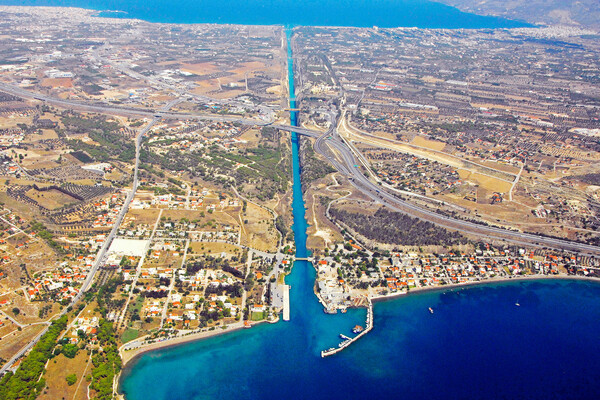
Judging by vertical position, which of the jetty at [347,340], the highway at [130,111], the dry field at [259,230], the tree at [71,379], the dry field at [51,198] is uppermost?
the highway at [130,111]

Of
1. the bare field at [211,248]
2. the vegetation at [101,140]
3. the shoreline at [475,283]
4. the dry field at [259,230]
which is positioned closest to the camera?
the shoreline at [475,283]

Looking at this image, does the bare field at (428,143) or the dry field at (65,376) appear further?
the bare field at (428,143)

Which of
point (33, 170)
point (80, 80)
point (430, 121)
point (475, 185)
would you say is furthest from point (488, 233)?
point (80, 80)

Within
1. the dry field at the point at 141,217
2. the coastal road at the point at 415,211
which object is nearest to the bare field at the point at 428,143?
the coastal road at the point at 415,211

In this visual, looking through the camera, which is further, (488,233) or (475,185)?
(475,185)

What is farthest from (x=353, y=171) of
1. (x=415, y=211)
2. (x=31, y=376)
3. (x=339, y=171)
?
(x=31, y=376)

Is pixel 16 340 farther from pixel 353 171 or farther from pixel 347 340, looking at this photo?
Answer: pixel 353 171

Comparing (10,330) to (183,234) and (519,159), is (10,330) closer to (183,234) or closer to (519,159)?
(183,234)

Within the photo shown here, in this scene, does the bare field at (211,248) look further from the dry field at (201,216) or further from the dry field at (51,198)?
the dry field at (51,198)
